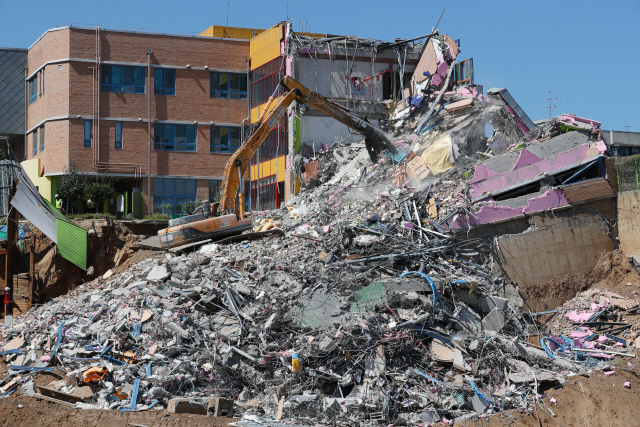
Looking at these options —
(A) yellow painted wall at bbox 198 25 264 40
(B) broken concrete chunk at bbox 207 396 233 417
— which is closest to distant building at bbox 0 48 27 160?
(A) yellow painted wall at bbox 198 25 264 40

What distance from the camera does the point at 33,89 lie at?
31.8 m

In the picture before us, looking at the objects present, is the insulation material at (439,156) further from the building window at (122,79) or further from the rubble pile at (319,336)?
the building window at (122,79)

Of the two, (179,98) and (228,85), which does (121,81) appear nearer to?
(179,98)

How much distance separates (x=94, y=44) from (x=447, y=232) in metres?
21.9

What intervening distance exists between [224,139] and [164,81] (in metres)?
3.99

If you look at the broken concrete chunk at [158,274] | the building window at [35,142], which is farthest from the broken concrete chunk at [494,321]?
the building window at [35,142]

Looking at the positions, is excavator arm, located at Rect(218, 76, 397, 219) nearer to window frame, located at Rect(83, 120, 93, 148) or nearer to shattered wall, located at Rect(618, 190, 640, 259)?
shattered wall, located at Rect(618, 190, 640, 259)

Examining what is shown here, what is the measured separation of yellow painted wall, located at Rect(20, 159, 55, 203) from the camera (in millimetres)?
29562

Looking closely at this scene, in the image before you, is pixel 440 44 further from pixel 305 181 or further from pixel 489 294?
pixel 489 294

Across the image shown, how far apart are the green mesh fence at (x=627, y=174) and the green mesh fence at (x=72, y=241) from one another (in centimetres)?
1664

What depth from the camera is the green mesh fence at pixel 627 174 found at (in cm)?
1518

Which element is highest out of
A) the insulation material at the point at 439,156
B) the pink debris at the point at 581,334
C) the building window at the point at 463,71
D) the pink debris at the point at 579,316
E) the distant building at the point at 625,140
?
the building window at the point at 463,71

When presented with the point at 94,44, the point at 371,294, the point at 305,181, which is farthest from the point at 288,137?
the point at 371,294

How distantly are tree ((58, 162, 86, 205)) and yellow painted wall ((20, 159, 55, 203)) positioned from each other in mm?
1356
